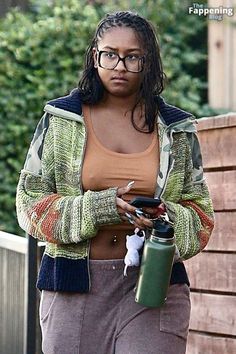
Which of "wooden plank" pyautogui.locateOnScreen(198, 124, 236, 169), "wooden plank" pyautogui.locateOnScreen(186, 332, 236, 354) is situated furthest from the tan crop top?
"wooden plank" pyautogui.locateOnScreen(186, 332, 236, 354)

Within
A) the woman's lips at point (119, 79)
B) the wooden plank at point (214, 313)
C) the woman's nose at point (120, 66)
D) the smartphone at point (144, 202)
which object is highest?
the woman's nose at point (120, 66)

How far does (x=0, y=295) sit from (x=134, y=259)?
2.95 meters

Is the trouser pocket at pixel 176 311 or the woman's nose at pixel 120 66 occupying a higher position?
the woman's nose at pixel 120 66

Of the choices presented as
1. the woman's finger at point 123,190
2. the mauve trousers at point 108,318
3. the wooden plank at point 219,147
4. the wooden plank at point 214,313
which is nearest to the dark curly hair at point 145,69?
the woman's finger at point 123,190

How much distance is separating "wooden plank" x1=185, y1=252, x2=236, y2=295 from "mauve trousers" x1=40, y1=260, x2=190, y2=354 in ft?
4.68

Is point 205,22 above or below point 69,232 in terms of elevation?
above

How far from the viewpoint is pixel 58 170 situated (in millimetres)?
3670

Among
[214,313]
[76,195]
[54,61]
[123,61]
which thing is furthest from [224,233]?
[54,61]

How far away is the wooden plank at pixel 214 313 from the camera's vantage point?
5.03 meters

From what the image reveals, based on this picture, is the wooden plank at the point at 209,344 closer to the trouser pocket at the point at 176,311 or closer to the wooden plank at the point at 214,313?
the wooden plank at the point at 214,313

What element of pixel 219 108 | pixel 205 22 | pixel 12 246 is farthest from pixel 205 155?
pixel 205 22

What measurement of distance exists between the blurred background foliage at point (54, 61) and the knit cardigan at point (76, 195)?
182 inches

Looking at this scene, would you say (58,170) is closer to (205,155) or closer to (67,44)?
(205,155)

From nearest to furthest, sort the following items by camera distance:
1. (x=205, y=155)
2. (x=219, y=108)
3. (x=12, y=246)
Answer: (x=205, y=155) → (x=12, y=246) → (x=219, y=108)
